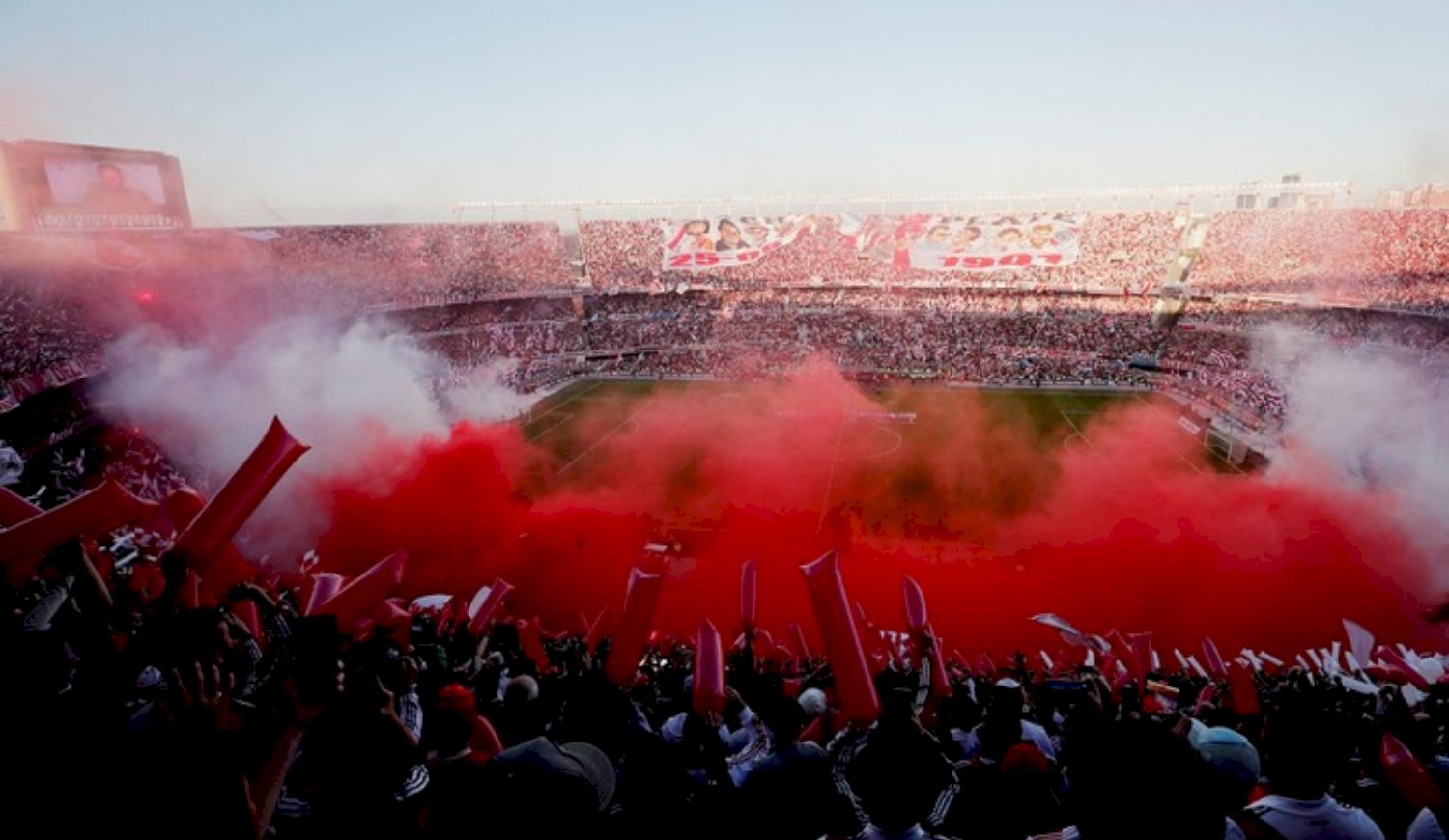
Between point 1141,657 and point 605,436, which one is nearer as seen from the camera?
point 1141,657

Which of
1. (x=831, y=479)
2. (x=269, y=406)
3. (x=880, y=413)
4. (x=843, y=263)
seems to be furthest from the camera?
(x=843, y=263)

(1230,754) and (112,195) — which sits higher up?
(112,195)

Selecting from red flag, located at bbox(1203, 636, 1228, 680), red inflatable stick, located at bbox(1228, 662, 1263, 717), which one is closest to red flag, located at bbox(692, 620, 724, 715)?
red inflatable stick, located at bbox(1228, 662, 1263, 717)

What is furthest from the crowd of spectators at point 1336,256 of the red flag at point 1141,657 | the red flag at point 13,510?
the red flag at point 13,510

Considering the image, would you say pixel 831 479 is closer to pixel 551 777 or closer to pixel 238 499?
pixel 238 499

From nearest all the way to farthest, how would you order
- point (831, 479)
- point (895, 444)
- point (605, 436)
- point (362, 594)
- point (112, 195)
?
point (362, 594), point (831, 479), point (895, 444), point (605, 436), point (112, 195)

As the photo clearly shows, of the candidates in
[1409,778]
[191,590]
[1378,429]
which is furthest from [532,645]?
[1378,429]

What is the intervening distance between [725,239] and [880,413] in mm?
26812

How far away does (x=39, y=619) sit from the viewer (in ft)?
11.9

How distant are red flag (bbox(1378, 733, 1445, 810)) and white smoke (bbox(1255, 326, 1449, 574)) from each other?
13520 mm

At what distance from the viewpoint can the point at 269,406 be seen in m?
20.6

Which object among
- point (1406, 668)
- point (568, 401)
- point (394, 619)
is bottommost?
point (568, 401)

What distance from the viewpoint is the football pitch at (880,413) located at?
83.0ft

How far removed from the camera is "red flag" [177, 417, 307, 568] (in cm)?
504
